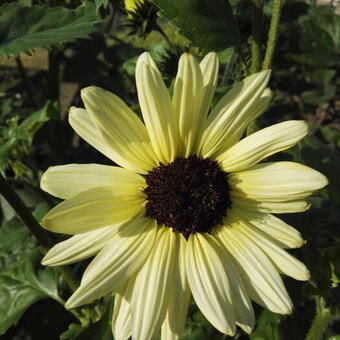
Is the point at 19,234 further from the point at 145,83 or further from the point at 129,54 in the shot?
the point at 145,83

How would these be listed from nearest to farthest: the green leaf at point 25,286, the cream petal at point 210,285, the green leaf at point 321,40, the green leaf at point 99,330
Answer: the cream petal at point 210,285 < the green leaf at point 99,330 < the green leaf at point 25,286 < the green leaf at point 321,40

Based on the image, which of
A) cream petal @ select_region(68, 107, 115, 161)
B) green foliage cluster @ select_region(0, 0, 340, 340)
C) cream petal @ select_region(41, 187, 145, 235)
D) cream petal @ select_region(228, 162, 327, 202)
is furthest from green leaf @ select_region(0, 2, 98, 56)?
cream petal @ select_region(228, 162, 327, 202)

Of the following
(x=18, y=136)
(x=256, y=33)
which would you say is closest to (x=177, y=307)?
(x=256, y=33)

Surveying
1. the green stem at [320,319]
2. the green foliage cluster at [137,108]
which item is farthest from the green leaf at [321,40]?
the green stem at [320,319]

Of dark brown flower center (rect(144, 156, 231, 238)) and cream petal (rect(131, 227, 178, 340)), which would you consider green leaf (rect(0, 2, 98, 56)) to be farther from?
cream petal (rect(131, 227, 178, 340))

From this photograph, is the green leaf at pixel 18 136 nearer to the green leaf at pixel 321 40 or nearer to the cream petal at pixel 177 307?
the cream petal at pixel 177 307

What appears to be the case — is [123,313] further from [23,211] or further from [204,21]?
[204,21]

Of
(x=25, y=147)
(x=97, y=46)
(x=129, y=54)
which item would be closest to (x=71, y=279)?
(x=25, y=147)
